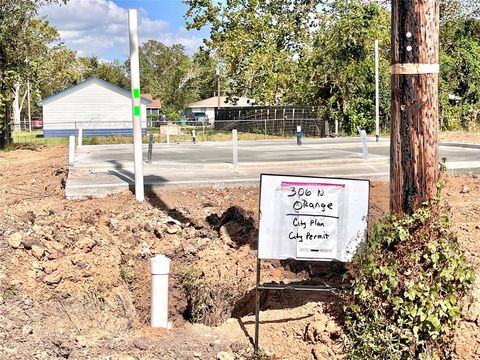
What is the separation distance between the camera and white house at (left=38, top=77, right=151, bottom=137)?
46.2m

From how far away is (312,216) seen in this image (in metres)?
5.28

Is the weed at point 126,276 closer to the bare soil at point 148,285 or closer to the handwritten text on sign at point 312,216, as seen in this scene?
the bare soil at point 148,285

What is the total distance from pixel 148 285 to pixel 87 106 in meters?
42.5

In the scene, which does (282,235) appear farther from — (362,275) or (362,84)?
(362,84)

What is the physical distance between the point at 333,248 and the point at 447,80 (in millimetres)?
34365

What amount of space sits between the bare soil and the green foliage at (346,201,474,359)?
245 mm

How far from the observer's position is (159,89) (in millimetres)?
91625

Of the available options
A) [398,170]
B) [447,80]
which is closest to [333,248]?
[398,170]

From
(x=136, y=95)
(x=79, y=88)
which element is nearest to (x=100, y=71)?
(x=79, y=88)

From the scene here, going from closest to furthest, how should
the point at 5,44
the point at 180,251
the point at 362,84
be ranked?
1. the point at 180,251
2. the point at 5,44
3. the point at 362,84

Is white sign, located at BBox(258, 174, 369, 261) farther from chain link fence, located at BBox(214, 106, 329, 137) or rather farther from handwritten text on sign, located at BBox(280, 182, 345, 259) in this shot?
chain link fence, located at BBox(214, 106, 329, 137)

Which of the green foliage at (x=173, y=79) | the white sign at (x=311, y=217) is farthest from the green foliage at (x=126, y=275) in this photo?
the green foliage at (x=173, y=79)

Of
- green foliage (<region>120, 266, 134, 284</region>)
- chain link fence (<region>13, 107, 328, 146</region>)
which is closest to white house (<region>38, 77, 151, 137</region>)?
chain link fence (<region>13, 107, 328, 146</region>)

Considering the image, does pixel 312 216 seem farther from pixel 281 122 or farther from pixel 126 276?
pixel 281 122
